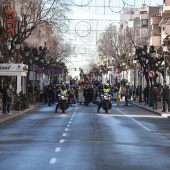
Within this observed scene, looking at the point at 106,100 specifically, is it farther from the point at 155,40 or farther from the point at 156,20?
the point at 155,40

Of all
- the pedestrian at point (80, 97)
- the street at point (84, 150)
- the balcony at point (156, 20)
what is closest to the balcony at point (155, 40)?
the balcony at point (156, 20)

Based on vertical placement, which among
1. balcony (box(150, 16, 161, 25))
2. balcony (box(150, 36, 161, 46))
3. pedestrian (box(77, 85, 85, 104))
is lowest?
pedestrian (box(77, 85, 85, 104))

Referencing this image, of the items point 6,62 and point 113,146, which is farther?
point 6,62

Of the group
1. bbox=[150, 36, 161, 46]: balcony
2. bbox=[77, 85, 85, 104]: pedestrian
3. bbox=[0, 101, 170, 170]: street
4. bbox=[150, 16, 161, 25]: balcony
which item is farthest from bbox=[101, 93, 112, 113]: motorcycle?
bbox=[150, 36, 161, 46]: balcony

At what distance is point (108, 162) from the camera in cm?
1514

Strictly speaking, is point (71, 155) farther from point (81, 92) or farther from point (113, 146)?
point (81, 92)

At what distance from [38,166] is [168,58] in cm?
5418

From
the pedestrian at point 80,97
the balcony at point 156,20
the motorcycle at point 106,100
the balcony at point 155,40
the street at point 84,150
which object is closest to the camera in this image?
the street at point 84,150

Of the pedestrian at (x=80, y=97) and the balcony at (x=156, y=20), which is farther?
the balcony at (x=156, y=20)

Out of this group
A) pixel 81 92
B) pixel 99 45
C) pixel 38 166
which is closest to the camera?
pixel 38 166

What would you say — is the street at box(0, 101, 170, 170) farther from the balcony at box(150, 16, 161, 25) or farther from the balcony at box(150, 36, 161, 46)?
the balcony at box(150, 36, 161, 46)

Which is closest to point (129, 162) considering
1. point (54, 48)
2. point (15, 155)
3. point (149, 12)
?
point (15, 155)

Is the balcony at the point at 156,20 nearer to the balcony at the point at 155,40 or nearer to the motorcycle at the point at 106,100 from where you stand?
the balcony at the point at 155,40

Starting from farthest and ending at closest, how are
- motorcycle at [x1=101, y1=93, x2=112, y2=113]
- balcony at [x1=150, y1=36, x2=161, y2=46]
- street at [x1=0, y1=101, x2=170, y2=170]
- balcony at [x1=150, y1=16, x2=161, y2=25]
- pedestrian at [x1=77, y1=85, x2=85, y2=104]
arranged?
balcony at [x1=150, y1=36, x2=161, y2=46] < balcony at [x1=150, y1=16, x2=161, y2=25] < pedestrian at [x1=77, y1=85, x2=85, y2=104] < motorcycle at [x1=101, y1=93, x2=112, y2=113] < street at [x1=0, y1=101, x2=170, y2=170]
